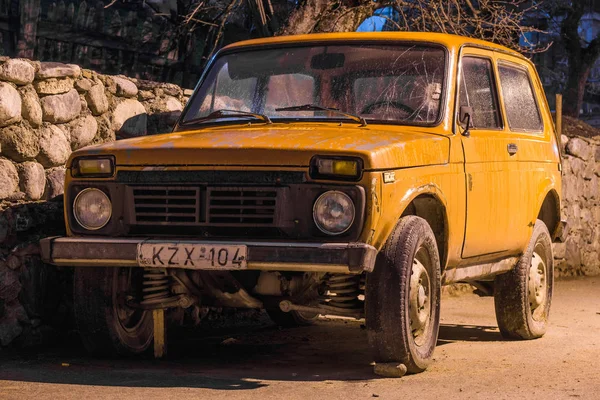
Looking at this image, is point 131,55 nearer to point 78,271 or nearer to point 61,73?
point 61,73

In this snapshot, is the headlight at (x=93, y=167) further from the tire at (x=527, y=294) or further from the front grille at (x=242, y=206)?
the tire at (x=527, y=294)

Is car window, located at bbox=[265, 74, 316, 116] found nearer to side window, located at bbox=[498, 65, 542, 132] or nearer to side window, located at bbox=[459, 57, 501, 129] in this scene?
side window, located at bbox=[459, 57, 501, 129]

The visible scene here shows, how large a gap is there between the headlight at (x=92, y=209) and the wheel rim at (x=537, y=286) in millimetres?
3293

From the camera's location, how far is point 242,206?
238 inches

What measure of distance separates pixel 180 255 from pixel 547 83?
28.9m

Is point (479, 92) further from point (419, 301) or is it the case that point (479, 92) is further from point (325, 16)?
point (325, 16)

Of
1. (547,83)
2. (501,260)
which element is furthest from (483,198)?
(547,83)

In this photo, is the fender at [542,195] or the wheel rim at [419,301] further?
the fender at [542,195]

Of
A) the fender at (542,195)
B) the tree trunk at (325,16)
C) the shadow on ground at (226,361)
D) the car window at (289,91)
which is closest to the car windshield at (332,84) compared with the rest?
the car window at (289,91)

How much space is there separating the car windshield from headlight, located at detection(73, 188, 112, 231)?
1.06 meters

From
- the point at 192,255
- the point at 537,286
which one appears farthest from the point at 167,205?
the point at 537,286

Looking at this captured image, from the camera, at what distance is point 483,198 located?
24.0 ft

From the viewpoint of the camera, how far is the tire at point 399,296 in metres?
6.03

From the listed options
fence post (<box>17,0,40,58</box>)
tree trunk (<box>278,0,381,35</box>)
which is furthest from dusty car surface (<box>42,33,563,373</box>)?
fence post (<box>17,0,40,58</box>)
